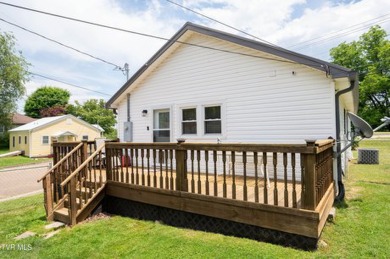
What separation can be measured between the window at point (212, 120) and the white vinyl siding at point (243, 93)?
0.14 meters

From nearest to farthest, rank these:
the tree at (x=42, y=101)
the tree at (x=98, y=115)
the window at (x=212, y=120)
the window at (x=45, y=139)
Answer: the window at (x=212, y=120), the window at (x=45, y=139), the tree at (x=98, y=115), the tree at (x=42, y=101)

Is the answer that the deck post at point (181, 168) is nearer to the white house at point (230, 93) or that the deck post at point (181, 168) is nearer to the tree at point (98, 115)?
the white house at point (230, 93)

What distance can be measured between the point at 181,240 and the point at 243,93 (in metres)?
4.05

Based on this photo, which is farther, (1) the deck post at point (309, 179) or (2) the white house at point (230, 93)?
(2) the white house at point (230, 93)

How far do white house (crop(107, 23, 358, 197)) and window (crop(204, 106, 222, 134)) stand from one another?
0.03 meters

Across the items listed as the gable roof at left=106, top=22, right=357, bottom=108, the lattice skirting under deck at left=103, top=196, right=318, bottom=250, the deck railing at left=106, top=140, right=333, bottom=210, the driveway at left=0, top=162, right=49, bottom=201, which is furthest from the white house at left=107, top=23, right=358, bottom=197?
the driveway at left=0, top=162, right=49, bottom=201

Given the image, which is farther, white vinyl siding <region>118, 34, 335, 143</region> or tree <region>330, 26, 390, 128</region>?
tree <region>330, 26, 390, 128</region>

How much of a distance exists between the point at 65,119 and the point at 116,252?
78.8ft

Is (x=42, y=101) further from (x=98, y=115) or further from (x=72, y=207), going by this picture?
(x=72, y=207)

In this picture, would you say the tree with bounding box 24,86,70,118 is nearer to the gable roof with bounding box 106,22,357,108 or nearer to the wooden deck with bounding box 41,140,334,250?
the gable roof with bounding box 106,22,357,108

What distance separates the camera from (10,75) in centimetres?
2238

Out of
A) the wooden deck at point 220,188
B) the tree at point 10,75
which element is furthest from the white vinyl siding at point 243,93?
the tree at point 10,75

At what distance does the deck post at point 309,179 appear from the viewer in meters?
3.03

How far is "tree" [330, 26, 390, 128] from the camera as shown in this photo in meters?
27.7
